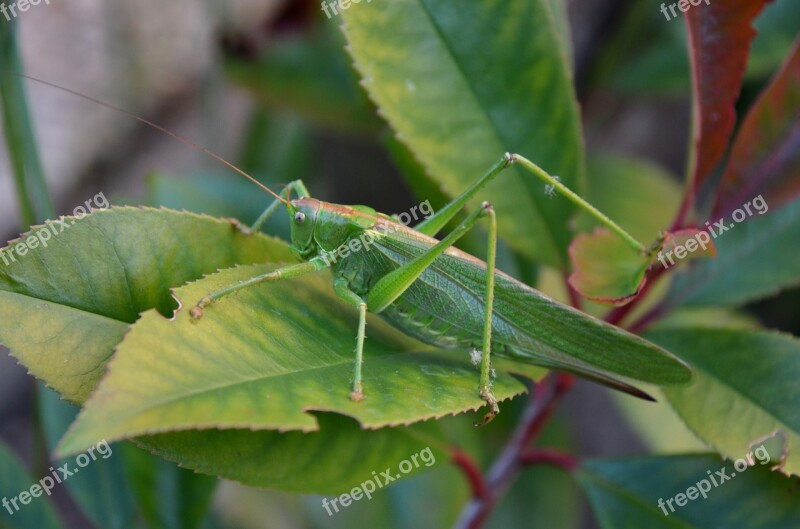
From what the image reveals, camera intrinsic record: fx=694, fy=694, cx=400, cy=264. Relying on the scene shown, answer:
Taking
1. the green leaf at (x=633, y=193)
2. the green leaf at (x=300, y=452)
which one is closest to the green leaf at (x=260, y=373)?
the green leaf at (x=300, y=452)

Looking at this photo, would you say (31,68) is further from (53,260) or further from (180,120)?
(53,260)

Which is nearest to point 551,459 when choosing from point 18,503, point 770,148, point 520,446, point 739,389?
point 520,446

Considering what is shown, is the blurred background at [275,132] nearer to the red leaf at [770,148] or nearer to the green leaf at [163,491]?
the green leaf at [163,491]

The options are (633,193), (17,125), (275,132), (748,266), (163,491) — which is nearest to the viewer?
(17,125)

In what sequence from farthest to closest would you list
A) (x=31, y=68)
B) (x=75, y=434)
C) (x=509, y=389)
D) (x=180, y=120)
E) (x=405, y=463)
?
(x=180, y=120) → (x=31, y=68) → (x=405, y=463) → (x=509, y=389) → (x=75, y=434)

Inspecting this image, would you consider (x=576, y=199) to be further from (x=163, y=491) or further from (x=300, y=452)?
(x=163, y=491)

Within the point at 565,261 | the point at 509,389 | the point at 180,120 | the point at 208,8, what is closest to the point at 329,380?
the point at 509,389
